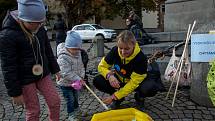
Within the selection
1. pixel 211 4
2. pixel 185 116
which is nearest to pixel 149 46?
pixel 211 4

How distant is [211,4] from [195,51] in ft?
14.8

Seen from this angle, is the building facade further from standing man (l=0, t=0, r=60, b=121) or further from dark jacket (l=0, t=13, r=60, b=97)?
dark jacket (l=0, t=13, r=60, b=97)

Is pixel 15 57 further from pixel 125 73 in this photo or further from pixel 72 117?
pixel 125 73

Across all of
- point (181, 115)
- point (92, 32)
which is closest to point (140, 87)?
point (181, 115)

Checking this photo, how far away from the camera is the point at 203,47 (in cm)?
463

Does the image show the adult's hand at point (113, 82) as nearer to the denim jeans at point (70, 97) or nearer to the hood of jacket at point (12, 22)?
the denim jeans at point (70, 97)

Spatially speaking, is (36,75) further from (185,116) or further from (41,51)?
(185,116)

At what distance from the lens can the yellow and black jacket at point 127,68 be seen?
4316 millimetres

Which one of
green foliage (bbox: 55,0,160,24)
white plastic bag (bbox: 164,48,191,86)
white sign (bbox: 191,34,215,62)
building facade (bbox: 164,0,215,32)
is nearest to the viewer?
white sign (bbox: 191,34,215,62)

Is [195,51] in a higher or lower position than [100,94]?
higher

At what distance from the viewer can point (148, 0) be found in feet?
103

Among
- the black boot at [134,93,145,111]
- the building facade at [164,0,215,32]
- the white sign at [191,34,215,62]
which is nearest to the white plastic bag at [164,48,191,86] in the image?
the white sign at [191,34,215,62]

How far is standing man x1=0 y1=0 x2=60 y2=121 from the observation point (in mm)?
3217

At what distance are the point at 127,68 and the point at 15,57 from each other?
5.56ft
